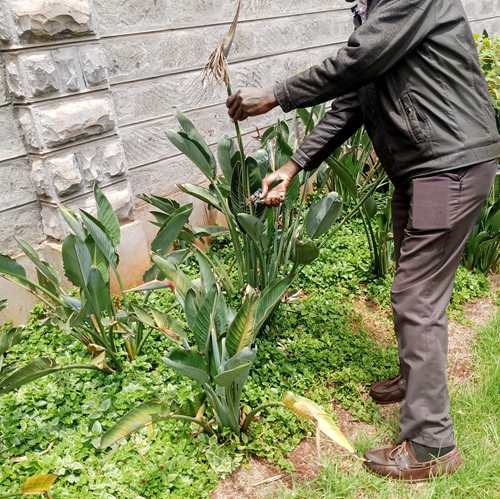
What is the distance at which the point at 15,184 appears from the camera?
8.63ft

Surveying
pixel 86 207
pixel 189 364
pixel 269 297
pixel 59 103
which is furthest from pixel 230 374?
pixel 59 103

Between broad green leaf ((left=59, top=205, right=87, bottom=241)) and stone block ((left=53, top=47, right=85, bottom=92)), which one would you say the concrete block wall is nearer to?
stone block ((left=53, top=47, right=85, bottom=92))

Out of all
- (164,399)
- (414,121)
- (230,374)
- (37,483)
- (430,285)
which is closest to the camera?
(37,483)

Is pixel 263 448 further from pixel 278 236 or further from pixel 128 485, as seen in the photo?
pixel 278 236

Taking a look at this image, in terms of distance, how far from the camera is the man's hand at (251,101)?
1850 mm

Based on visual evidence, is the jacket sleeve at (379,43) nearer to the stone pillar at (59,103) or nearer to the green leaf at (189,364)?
the green leaf at (189,364)

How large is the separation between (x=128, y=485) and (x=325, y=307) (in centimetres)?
140

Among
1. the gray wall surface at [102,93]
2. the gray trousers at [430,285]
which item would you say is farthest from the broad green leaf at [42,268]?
the gray trousers at [430,285]

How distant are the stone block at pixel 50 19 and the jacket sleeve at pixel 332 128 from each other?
4.27ft

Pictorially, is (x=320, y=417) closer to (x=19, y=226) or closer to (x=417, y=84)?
(x=417, y=84)

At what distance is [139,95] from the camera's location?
3.09m

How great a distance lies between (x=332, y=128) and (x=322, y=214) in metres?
0.41

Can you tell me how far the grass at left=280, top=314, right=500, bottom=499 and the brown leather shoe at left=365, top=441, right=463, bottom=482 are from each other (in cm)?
2

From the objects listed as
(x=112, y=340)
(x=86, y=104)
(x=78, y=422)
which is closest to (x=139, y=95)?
(x=86, y=104)
